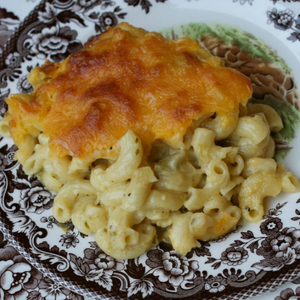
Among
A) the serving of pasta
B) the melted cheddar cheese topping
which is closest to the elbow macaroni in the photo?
the serving of pasta

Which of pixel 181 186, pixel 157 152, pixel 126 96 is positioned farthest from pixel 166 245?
pixel 126 96

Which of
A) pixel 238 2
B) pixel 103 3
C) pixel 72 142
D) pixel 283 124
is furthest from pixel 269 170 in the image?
pixel 103 3

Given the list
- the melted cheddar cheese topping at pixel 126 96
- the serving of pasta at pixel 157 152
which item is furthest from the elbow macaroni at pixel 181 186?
the melted cheddar cheese topping at pixel 126 96

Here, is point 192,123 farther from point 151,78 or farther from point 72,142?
point 72,142

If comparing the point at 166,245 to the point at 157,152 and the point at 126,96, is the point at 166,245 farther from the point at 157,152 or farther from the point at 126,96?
the point at 126,96

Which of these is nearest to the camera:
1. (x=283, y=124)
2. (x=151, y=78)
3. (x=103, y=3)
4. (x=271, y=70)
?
(x=151, y=78)

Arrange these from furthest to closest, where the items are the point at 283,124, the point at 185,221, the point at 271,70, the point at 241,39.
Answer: the point at 241,39 < the point at 271,70 < the point at 283,124 < the point at 185,221

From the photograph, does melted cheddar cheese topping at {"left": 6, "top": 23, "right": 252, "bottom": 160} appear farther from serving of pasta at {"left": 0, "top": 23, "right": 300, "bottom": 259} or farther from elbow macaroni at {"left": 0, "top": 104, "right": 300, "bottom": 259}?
elbow macaroni at {"left": 0, "top": 104, "right": 300, "bottom": 259}

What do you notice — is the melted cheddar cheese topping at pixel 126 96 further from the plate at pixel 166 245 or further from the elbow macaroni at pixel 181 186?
the plate at pixel 166 245
